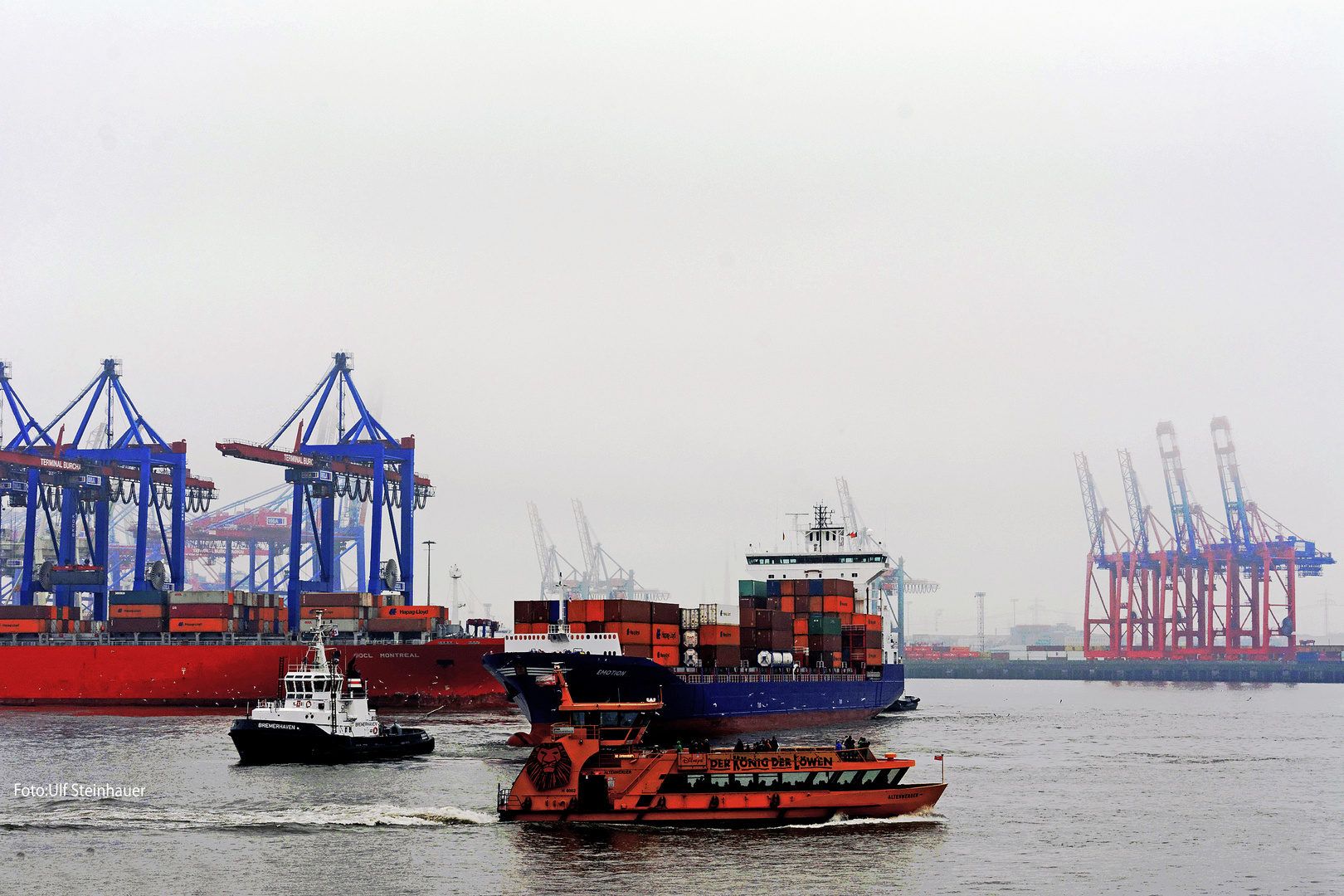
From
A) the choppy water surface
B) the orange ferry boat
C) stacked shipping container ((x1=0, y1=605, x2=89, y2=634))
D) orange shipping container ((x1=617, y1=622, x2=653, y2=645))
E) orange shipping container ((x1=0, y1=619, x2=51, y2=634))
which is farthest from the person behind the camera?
stacked shipping container ((x1=0, y1=605, x2=89, y2=634))

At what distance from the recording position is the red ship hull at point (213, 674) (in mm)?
98375

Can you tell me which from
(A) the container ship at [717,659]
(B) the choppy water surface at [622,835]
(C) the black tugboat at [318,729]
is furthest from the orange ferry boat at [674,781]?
(C) the black tugboat at [318,729]

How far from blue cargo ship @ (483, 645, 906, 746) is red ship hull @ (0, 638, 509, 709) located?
26.2 meters

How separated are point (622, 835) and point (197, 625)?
67840 mm

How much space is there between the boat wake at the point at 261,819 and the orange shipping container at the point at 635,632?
79.4 feet

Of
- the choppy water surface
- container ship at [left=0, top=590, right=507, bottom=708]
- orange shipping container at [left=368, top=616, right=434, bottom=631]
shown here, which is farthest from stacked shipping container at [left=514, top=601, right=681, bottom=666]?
orange shipping container at [left=368, top=616, right=434, bottom=631]

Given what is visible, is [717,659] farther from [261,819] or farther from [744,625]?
[261,819]

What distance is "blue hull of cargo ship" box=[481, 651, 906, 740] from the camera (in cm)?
6469

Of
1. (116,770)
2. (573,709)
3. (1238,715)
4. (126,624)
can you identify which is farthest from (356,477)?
(573,709)

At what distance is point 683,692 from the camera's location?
2699 inches

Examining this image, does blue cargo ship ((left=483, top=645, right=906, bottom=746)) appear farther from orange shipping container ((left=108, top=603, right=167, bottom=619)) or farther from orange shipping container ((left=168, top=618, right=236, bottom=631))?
orange shipping container ((left=108, top=603, right=167, bottom=619))

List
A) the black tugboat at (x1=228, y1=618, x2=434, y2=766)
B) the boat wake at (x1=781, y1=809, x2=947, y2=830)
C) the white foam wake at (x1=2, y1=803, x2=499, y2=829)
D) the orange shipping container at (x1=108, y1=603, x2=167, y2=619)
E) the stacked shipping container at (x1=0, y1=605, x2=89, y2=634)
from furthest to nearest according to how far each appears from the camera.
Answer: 1. the stacked shipping container at (x1=0, y1=605, x2=89, y2=634)
2. the orange shipping container at (x1=108, y1=603, x2=167, y2=619)
3. the black tugboat at (x1=228, y1=618, x2=434, y2=766)
4. the white foam wake at (x1=2, y1=803, x2=499, y2=829)
5. the boat wake at (x1=781, y1=809, x2=947, y2=830)

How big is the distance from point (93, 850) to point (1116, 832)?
1192 inches

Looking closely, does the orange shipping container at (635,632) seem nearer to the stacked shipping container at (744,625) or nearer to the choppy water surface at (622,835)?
the stacked shipping container at (744,625)
